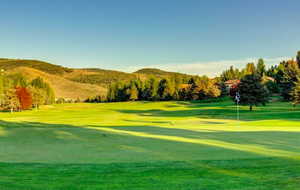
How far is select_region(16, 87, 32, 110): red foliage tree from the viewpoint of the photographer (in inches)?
3574

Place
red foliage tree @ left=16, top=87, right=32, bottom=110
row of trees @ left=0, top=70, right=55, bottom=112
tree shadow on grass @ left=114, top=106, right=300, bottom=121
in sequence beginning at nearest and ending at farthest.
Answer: tree shadow on grass @ left=114, top=106, right=300, bottom=121
row of trees @ left=0, top=70, right=55, bottom=112
red foliage tree @ left=16, top=87, right=32, bottom=110

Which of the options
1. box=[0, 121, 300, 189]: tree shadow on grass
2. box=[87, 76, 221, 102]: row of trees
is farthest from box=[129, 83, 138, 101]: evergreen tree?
box=[0, 121, 300, 189]: tree shadow on grass

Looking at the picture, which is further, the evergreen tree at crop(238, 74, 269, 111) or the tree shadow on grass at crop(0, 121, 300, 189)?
the evergreen tree at crop(238, 74, 269, 111)

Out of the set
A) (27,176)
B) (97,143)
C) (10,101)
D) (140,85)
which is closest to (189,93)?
(140,85)

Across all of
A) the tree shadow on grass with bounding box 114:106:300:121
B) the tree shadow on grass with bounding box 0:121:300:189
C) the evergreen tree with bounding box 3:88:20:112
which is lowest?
the tree shadow on grass with bounding box 114:106:300:121

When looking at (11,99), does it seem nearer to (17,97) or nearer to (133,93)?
(17,97)

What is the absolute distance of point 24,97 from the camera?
92812 mm

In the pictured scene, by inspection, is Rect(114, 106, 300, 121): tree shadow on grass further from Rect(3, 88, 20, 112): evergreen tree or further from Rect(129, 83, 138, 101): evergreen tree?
Rect(129, 83, 138, 101): evergreen tree

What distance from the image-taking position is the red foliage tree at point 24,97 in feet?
298

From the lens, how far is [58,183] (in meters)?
7.64

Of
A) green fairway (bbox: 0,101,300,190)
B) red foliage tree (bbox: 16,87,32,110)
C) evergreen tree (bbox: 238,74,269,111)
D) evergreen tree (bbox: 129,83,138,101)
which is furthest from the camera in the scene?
evergreen tree (bbox: 129,83,138,101)

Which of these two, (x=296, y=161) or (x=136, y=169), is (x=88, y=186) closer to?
(x=136, y=169)

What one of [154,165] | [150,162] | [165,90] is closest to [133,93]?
[165,90]

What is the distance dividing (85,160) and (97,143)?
4.59m
